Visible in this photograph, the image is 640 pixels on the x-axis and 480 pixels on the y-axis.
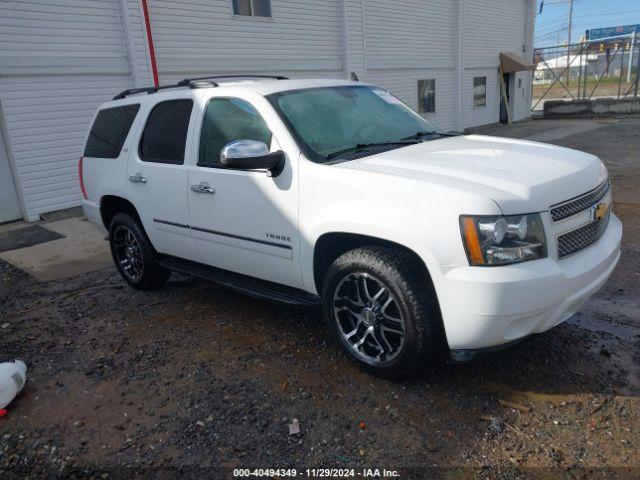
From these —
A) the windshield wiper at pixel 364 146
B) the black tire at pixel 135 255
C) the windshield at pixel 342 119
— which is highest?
the windshield at pixel 342 119

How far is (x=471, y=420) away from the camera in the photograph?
3.02 meters

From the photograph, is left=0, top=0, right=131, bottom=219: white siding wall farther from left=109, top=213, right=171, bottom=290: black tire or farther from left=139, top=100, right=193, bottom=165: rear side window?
left=139, top=100, right=193, bottom=165: rear side window

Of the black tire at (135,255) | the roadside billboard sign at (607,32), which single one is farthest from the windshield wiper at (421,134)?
the roadside billboard sign at (607,32)

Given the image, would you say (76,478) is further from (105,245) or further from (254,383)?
(105,245)

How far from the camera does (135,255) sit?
5340mm

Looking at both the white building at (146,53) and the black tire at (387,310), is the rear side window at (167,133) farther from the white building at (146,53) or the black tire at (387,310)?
the white building at (146,53)

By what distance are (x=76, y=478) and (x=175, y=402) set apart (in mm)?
731

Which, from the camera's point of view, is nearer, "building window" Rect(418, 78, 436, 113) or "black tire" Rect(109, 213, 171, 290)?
"black tire" Rect(109, 213, 171, 290)

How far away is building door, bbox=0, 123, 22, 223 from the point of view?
9266 mm

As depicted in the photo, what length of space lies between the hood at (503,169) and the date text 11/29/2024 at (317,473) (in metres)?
1.46

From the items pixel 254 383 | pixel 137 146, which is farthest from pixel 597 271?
pixel 137 146

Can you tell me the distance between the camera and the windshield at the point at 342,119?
3.71 metres

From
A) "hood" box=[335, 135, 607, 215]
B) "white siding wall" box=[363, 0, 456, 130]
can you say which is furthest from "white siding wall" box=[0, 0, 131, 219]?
"white siding wall" box=[363, 0, 456, 130]

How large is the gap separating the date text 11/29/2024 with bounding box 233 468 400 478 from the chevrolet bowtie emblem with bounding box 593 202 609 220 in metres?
1.93
